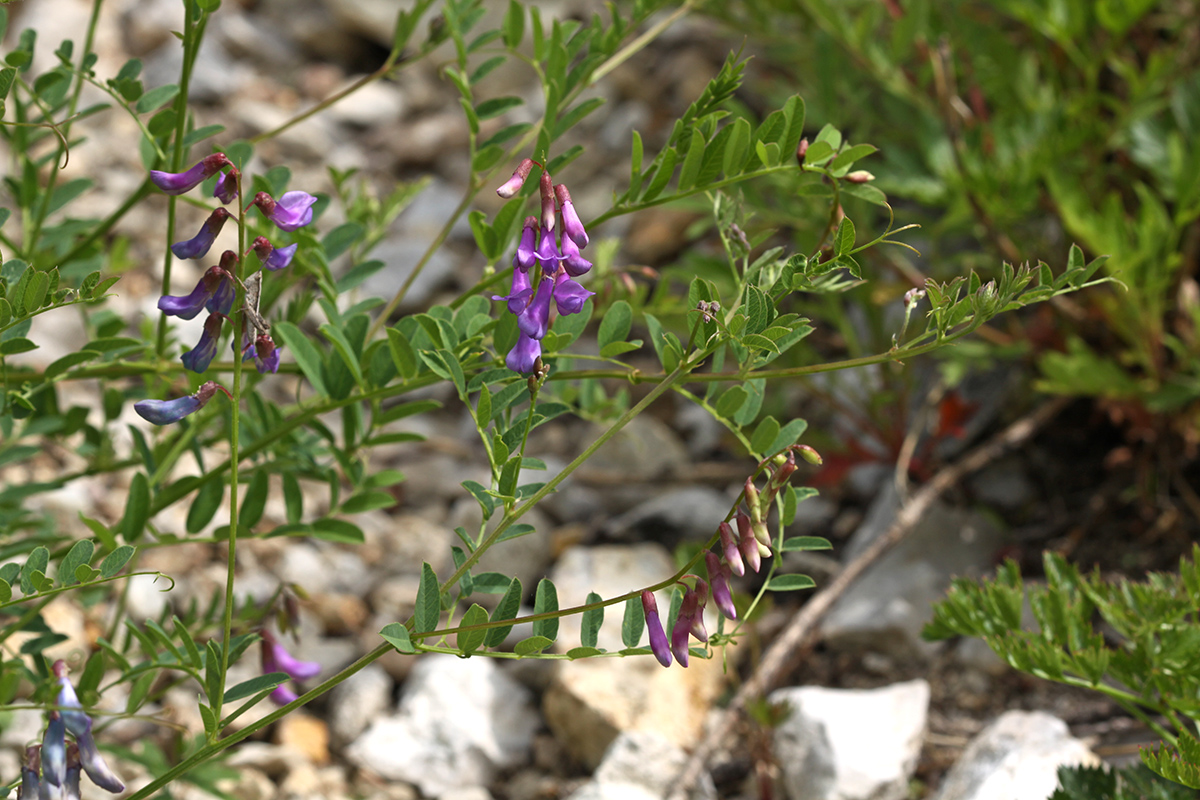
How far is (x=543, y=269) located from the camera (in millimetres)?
1080

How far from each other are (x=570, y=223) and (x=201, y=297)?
1.33ft

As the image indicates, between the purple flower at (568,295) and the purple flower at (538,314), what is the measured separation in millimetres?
11

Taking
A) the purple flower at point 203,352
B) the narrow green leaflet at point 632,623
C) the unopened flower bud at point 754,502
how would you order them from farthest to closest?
1. the narrow green leaflet at point 632,623
2. the purple flower at point 203,352
3. the unopened flower bud at point 754,502

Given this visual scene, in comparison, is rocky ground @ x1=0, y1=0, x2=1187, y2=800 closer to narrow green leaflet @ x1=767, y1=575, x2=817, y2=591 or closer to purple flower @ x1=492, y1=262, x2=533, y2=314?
narrow green leaflet @ x1=767, y1=575, x2=817, y2=591

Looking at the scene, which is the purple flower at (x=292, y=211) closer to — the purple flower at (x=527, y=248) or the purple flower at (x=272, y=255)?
the purple flower at (x=272, y=255)

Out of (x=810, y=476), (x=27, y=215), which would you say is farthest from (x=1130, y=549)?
(x=27, y=215)

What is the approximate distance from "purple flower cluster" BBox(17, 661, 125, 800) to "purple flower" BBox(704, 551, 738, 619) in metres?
0.71

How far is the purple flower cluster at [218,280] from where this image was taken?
1.11 m

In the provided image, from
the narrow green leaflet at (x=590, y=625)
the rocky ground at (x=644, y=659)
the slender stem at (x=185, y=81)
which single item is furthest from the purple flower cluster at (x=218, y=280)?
the rocky ground at (x=644, y=659)

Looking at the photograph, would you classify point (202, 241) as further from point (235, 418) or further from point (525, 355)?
point (525, 355)

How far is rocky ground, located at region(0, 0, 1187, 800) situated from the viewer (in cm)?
192

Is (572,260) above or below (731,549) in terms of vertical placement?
above

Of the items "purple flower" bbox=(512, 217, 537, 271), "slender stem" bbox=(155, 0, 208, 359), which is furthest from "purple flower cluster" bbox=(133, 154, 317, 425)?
"purple flower" bbox=(512, 217, 537, 271)

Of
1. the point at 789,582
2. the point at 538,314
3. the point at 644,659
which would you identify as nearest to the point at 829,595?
the point at 644,659
